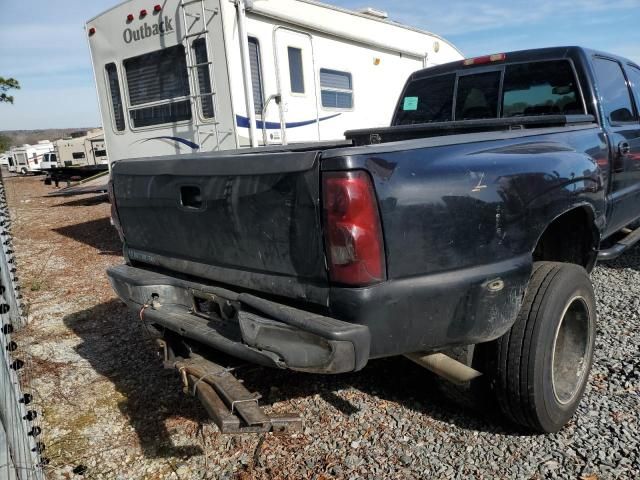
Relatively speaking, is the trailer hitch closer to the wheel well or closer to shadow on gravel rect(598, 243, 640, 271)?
the wheel well

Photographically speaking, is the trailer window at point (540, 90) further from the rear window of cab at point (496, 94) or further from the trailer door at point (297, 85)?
the trailer door at point (297, 85)

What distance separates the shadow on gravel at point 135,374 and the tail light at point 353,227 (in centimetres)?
146

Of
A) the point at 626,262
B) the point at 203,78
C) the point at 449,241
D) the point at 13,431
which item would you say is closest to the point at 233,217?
the point at 449,241

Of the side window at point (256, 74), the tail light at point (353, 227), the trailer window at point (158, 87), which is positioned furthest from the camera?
the trailer window at point (158, 87)

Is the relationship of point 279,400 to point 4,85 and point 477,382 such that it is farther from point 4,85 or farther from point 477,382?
point 4,85

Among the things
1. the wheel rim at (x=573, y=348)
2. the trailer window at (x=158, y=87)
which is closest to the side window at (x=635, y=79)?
the wheel rim at (x=573, y=348)

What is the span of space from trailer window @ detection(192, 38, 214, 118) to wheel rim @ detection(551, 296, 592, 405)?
4.76 m

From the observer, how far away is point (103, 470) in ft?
8.80

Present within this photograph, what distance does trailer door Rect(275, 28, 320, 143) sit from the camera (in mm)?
6684

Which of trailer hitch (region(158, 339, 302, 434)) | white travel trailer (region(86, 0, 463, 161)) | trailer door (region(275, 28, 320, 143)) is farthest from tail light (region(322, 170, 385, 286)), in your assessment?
trailer door (region(275, 28, 320, 143))

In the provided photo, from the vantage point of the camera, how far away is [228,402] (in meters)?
2.19

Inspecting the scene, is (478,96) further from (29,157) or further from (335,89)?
(29,157)

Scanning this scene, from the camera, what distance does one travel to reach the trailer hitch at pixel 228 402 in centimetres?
203

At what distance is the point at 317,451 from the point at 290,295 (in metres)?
0.95
